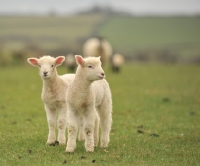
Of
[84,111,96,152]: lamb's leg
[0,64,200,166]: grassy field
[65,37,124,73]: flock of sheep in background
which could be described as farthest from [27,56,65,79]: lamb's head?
[65,37,124,73]: flock of sheep in background

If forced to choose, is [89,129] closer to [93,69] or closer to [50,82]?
[93,69]

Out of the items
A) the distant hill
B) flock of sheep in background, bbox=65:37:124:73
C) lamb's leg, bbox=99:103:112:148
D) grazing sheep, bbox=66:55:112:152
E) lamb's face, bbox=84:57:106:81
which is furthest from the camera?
the distant hill

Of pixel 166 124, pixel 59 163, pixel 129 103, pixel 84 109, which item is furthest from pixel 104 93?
pixel 129 103

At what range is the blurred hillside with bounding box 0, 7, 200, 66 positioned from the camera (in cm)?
6738

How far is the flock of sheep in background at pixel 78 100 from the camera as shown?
8.76m

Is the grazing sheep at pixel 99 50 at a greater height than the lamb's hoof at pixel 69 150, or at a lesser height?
greater

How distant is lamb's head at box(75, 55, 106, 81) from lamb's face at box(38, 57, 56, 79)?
0.83 metres

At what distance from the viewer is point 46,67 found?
368 inches

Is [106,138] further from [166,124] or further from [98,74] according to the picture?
[166,124]

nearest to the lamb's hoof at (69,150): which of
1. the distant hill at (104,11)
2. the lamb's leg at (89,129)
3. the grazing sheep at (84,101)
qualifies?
the grazing sheep at (84,101)

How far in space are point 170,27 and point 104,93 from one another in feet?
250

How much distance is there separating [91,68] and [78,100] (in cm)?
65

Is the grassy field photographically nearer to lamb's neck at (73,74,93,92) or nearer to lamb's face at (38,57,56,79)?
lamb's neck at (73,74,93,92)

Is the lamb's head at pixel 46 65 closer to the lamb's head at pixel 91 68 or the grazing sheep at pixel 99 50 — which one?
Answer: the lamb's head at pixel 91 68
